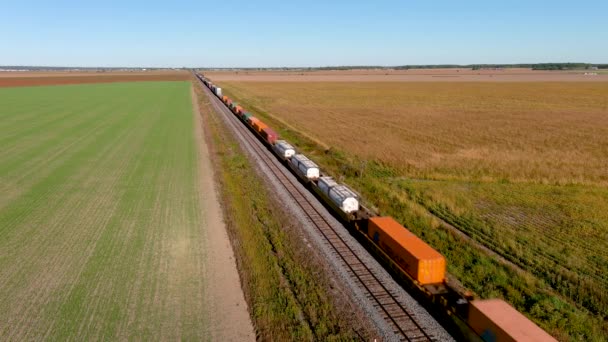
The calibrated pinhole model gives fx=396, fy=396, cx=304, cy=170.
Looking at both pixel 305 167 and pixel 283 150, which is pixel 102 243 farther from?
pixel 283 150

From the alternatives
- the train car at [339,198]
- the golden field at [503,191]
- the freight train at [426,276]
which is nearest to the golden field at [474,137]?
the golden field at [503,191]

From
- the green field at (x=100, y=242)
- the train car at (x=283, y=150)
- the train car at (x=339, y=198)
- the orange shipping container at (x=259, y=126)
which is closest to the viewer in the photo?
the green field at (x=100, y=242)

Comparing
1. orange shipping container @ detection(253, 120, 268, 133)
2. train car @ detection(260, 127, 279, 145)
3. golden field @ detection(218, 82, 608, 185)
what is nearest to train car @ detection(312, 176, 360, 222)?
golden field @ detection(218, 82, 608, 185)

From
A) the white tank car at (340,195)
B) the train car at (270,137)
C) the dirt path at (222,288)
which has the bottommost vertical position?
the dirt path at (222,288)

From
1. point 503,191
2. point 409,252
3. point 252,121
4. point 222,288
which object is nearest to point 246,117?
point 252,121

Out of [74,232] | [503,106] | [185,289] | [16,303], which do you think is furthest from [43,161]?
[503,106]

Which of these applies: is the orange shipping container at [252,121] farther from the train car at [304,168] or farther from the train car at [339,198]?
the train car at [339,198]

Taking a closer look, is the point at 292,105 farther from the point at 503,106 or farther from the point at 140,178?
the point at 140,178
